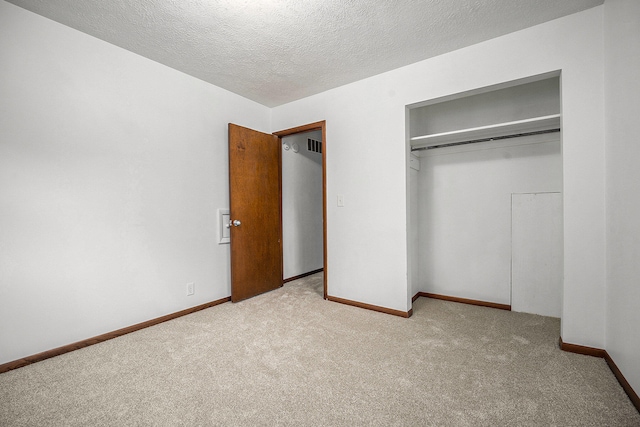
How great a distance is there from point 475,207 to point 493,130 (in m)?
0.84

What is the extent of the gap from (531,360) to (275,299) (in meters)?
2.43

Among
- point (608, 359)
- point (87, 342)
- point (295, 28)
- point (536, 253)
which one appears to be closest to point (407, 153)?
point (295, 28)

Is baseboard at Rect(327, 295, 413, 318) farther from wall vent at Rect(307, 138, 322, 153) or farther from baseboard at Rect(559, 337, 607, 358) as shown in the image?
wall vent at Rect(307, 138, 322, 153)

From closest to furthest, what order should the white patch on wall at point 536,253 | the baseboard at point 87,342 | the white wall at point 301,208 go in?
the baseboard at point 87,342
the white patch on wall at point 536,253
the white wall at point 301,208

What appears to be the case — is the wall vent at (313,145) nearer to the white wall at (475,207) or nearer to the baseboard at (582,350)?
the white wall at (475,207)

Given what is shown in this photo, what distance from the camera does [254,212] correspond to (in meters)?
3.44

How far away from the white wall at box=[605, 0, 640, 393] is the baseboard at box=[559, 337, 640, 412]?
0.04 m

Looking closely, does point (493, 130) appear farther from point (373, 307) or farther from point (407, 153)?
point (373, 307)

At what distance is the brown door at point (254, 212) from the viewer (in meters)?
3.21

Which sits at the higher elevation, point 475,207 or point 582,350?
point 475,207

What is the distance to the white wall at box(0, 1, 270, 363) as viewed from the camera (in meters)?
1.95

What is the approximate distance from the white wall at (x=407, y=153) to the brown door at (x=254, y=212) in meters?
0.60

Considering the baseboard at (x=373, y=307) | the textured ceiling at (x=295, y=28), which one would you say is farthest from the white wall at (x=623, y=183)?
the baseboard at (x=373, y=307)

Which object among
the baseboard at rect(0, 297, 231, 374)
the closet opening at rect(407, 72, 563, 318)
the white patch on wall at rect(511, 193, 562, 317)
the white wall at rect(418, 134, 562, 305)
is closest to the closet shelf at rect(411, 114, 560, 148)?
the closet opening at rect(407, 72, 563, 318)
